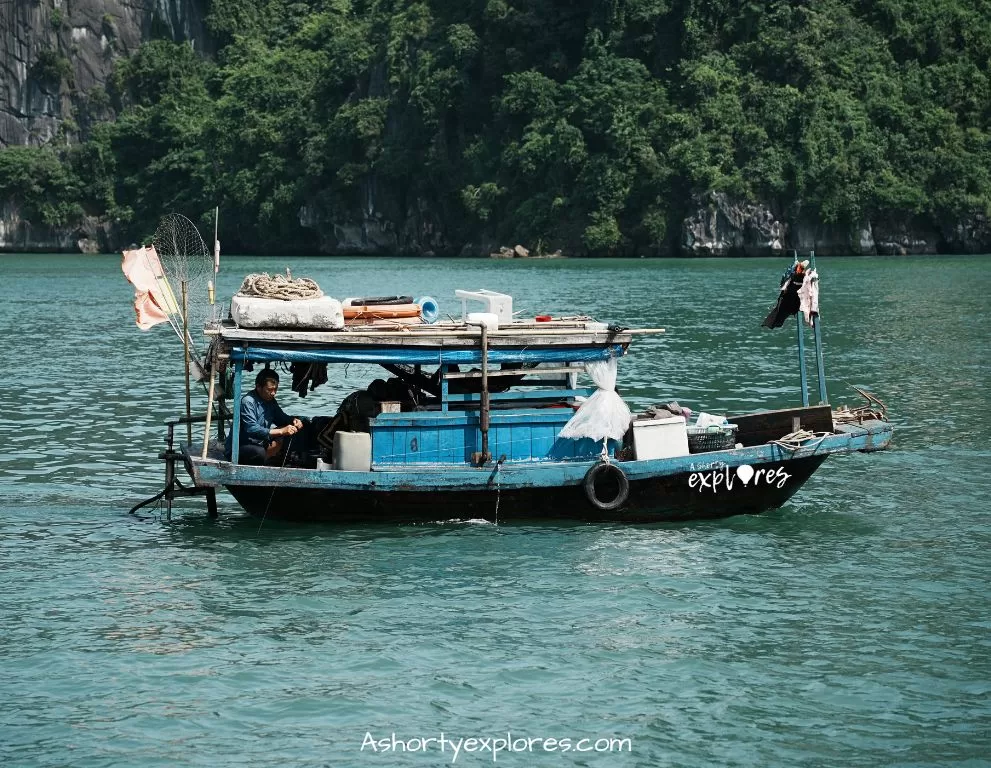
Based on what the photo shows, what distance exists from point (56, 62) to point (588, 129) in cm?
4947

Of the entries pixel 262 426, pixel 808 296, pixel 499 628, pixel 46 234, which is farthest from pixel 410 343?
pixel 46 234

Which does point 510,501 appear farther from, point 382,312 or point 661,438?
point 382,312

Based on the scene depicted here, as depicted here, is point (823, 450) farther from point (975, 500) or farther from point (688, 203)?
point (688, 203)

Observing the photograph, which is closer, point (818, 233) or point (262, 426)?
point (262, 426)

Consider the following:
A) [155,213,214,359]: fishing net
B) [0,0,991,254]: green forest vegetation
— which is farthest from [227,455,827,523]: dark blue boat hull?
[0,0,991,254]: green forest vegetation

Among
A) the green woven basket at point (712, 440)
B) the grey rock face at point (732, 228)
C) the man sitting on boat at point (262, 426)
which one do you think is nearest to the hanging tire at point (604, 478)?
the green woven basket at point (712, 440)

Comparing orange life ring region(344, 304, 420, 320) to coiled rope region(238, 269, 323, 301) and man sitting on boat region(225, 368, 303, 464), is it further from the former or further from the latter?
man sitting on boat region(225, 368, 303, 464)

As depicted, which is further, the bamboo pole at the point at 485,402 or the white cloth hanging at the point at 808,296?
the white cloth hanging at the point at 808,296

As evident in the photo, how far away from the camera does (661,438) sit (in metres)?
13.5

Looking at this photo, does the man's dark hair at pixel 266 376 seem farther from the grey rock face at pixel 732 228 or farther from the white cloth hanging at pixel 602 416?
the grey rock face at pixel 732 228

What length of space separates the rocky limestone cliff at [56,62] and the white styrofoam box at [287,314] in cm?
10640

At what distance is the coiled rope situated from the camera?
517 inches

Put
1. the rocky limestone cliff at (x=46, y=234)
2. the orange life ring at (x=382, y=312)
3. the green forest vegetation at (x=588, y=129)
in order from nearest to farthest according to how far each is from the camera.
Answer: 1. the orange life ring at (x=382, y=312)
2. the green forest vegetation at (x=588, y=129)
3. the rocky limestone cliff at (x=46, y=234)

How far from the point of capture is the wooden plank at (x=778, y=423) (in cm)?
1402
